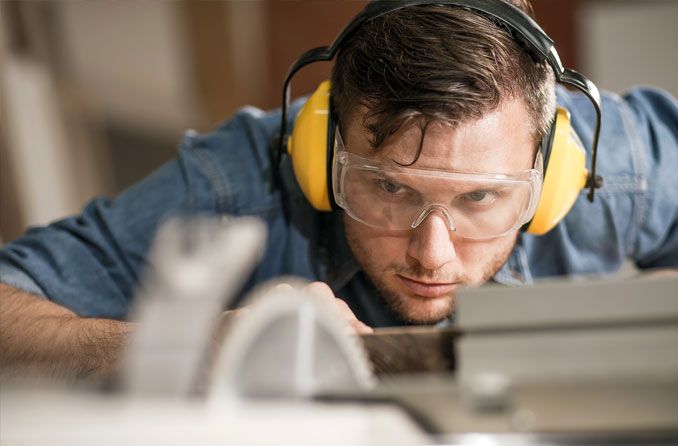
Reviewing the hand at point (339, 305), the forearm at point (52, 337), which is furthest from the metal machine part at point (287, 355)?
the forearm at point (52, 337)

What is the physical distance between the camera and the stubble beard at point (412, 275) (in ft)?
3.55

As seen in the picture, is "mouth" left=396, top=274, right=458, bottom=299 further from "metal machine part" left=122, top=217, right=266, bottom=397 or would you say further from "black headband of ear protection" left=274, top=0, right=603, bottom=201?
"metal machine part" left=122, top=217, right=266, bottom=397

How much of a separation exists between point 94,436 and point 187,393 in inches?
2.6

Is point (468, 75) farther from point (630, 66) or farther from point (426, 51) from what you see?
point (630, 66)

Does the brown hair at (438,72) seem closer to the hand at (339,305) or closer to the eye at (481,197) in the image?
the eye at (481,197)

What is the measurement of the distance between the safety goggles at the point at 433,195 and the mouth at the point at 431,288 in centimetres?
9

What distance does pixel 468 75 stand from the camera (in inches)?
39.4

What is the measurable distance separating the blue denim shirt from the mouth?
0.12m

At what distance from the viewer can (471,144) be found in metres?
1.00

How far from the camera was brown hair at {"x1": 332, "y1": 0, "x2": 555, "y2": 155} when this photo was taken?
1.00m

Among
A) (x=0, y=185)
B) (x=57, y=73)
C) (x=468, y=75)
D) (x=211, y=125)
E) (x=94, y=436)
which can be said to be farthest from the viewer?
(x=211, y=125)

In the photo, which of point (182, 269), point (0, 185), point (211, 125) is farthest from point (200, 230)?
point (211, 125)

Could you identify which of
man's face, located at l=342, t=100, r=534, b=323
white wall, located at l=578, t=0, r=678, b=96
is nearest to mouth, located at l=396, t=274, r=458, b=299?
man's face, located at l=342, t=100, r=534, b=323

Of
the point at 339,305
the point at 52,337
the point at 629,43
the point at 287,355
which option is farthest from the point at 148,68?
the point at 287,355
